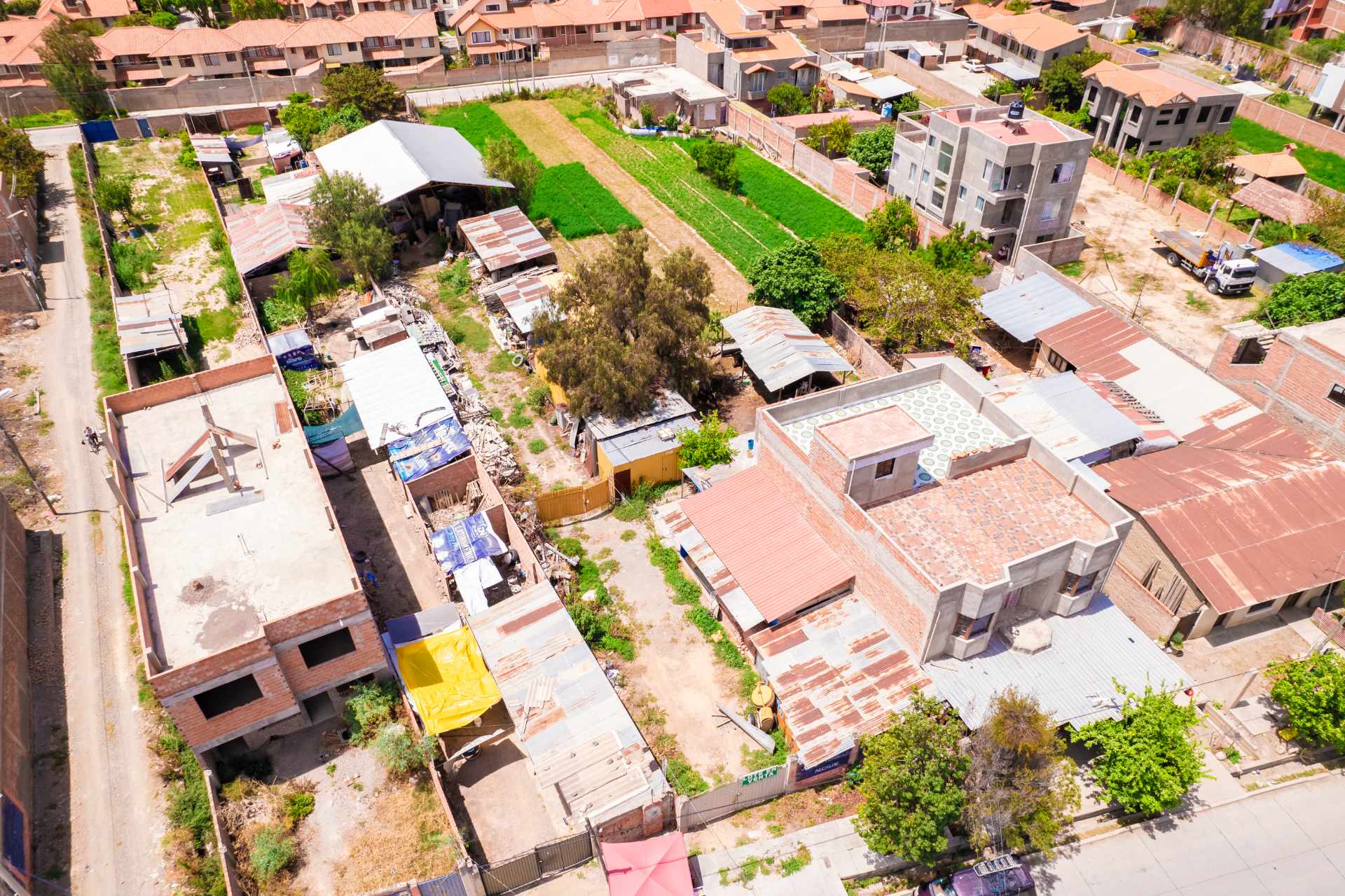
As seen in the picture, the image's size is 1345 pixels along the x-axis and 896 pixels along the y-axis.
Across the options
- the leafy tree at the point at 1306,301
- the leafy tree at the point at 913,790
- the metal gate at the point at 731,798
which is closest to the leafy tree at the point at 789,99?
the leafy tree at the point at 1306,301

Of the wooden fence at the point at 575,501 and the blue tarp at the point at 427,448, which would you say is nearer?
the wooden fence at the point at 575,501

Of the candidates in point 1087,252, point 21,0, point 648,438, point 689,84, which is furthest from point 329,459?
point 21,0

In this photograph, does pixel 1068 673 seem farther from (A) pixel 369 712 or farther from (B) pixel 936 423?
(A) pixel 369 712

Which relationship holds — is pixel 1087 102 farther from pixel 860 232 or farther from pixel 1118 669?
pixel 1118 669

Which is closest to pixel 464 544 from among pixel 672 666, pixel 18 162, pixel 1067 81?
pixel 672 666

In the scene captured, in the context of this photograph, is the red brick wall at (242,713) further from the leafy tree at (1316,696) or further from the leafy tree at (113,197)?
the leafy tree at (113,197)

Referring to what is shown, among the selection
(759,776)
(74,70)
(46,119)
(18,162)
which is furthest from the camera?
(46,119)
